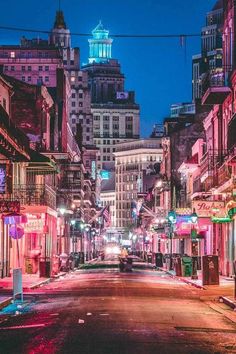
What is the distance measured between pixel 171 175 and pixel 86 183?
4678 centimetres

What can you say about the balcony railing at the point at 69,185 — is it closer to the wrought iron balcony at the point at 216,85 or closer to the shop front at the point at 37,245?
the shop front at the point at 37,245

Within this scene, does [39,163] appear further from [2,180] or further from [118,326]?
[118,326]

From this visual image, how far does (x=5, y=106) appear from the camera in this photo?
181 ft

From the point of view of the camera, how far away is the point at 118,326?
2005 centimetres

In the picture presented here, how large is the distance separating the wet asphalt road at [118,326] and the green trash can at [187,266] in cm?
1949

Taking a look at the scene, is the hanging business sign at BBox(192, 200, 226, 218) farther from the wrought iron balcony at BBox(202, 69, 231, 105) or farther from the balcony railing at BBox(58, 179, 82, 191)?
the balcony railing at BBox(58, 179, 82, 191)

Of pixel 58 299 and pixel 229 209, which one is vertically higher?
pixel 229 209

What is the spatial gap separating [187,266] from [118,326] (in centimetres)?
3245

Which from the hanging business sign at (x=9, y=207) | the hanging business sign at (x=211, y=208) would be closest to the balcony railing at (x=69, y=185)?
the hanging business sign at (x=211, y=208)

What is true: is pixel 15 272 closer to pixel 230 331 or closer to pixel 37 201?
pixel 230 331

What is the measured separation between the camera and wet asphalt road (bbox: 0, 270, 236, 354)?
16.2 metres

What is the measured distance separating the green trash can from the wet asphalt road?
1949 centimetres

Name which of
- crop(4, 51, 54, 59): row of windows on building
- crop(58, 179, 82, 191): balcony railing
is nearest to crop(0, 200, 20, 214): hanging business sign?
crop(58, 179, 82, 191): balcony railing

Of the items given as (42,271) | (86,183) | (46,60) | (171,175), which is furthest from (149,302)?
(46,60)
